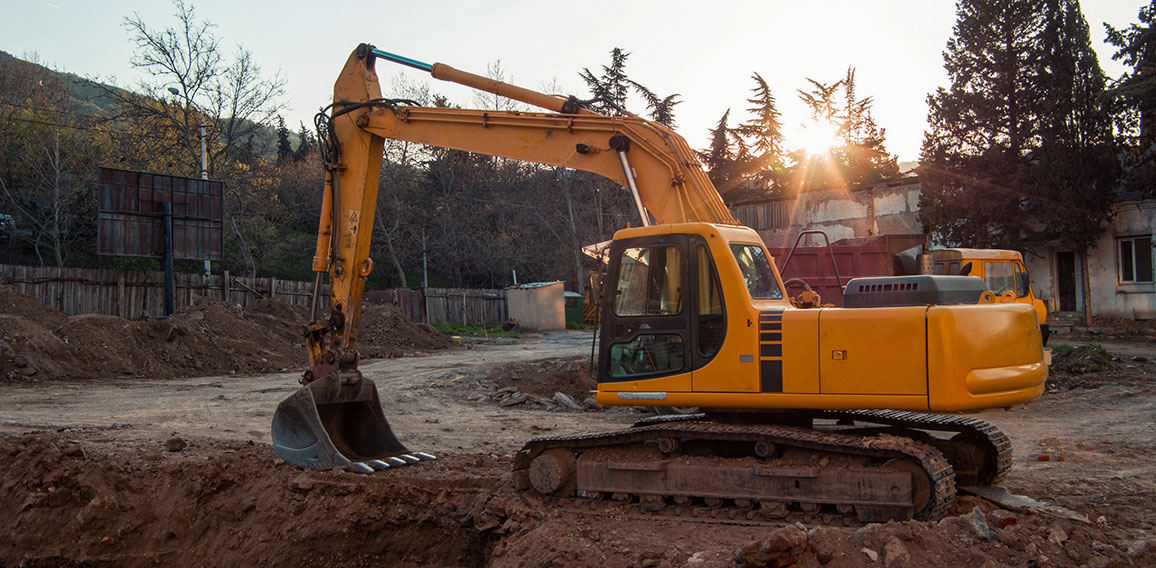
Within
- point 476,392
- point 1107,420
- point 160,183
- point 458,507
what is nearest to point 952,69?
point 1107,420

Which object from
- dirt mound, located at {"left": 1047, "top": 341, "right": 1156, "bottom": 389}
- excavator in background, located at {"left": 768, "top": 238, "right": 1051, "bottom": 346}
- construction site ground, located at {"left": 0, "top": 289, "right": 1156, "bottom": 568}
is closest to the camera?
construction site ground, located at {"left": 0, "top": 289, "right": 1156, "bottom": 568}

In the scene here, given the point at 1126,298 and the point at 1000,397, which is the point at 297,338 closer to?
the point at 1000,397

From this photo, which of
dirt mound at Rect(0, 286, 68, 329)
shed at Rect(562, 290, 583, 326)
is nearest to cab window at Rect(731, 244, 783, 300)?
dirt mound at Rect(0, 286, 68, 329)

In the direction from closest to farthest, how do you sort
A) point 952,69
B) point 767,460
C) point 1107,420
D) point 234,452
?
point 767,460
point 234,452
point 1107,420
point 952,69

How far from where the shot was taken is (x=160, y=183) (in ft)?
75.9

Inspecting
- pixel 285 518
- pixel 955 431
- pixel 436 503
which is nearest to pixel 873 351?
pixel 955 431

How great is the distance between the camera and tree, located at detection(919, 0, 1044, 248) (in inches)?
1048

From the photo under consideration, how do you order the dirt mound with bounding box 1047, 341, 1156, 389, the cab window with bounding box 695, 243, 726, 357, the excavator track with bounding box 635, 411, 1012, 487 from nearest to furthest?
the cab window with bounding box 695, 243, 726, 357
the excavator track with bounding box 635, 411, 1012, 487
the dirt mound with bounding box 1047, 341, 1156, 389

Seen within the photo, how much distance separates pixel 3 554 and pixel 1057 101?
28.5m

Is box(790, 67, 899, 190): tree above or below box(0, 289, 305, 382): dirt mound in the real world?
above

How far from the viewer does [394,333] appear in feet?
83.6

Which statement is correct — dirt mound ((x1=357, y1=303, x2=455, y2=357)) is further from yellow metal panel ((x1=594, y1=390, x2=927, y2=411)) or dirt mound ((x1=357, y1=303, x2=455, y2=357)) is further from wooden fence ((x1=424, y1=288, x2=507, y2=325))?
yellow metal panel ((x1=594, y1=390, x2=927, y2=411))

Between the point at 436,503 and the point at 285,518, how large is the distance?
1263 mm

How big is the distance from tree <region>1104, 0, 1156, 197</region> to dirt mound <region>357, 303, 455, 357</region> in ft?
68.8
